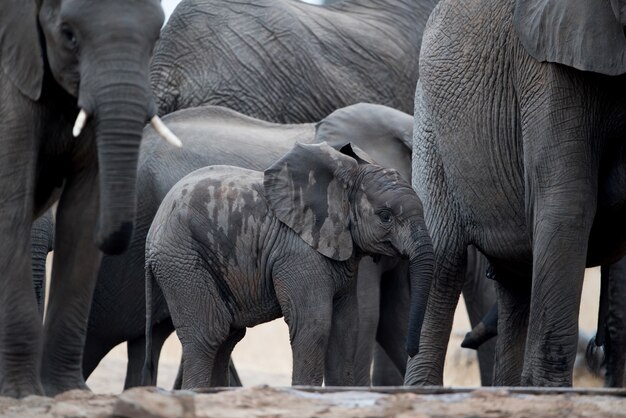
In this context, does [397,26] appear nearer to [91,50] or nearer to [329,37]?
[329,37]

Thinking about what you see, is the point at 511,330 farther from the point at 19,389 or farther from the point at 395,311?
the point at 19,389

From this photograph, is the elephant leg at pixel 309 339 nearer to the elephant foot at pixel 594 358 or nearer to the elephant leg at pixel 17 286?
the elephant leg at pixel 17 286

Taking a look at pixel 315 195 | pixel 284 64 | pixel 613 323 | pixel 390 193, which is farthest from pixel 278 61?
pixel 613 323

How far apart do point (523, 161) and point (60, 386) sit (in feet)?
5.63

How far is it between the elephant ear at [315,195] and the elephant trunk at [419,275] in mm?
238

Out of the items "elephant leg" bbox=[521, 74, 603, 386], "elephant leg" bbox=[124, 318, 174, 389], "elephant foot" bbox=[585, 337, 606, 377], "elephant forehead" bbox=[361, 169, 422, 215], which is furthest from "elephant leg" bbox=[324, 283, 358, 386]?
"elephant foot" bbox=[585, 337, 606, 377]

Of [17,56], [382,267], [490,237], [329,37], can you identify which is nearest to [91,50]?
[17,56]

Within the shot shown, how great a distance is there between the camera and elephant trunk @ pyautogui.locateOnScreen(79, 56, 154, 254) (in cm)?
475

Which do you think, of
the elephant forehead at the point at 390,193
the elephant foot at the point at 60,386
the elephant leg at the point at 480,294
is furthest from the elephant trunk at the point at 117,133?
the elephant leg at the point at 480,294

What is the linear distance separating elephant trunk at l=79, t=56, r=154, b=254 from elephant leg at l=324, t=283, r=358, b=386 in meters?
1.59

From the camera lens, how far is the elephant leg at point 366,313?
291 inches

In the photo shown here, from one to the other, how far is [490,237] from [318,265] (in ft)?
2.00

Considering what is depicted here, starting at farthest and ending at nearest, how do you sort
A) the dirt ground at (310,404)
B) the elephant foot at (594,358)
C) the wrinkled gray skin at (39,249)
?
the elephant foot at (594,358), the wrinkled gray skin at (39,249), the dirt ground at (310,404)

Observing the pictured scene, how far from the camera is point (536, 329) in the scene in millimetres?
5543
